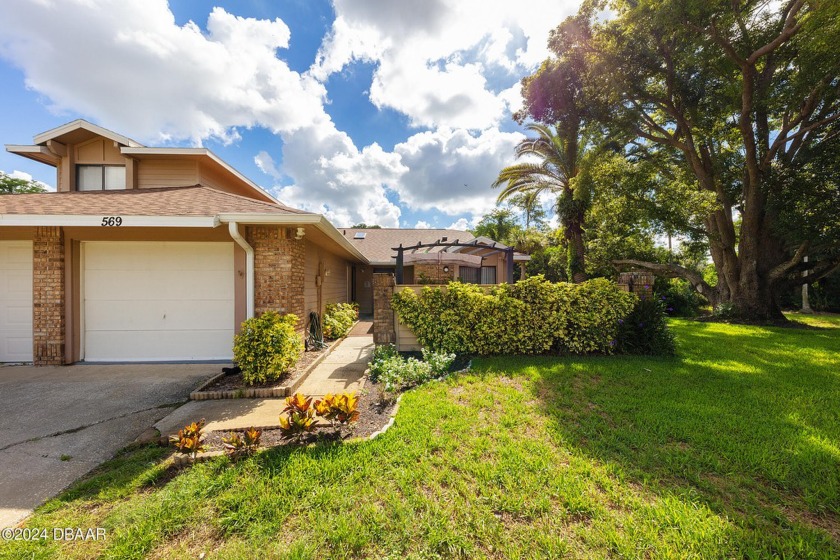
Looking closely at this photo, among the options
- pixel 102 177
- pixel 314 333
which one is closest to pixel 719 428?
pixel 314 333

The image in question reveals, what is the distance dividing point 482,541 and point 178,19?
11.1 metres

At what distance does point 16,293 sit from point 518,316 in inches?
378

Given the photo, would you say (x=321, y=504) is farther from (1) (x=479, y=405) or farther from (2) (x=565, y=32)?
(2) (x=565, y=32)

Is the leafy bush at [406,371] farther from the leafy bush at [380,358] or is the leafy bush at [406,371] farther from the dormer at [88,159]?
the dormer at [88,159]

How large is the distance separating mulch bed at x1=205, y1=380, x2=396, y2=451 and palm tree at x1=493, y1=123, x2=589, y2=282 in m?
12.7

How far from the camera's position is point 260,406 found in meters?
4.02

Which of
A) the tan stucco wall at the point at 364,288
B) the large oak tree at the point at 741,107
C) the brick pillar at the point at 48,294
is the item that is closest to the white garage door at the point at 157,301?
the brick pillar at the point at 48,294

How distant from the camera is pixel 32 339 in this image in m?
5.66

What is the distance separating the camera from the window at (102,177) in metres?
8.05

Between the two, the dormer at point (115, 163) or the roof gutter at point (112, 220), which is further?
the dormer at point (115, 163)

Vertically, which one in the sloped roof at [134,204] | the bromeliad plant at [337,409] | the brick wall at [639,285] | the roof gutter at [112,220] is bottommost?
the bromeliad plant at [337,409]

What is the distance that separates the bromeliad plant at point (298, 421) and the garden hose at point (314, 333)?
4.01 meters

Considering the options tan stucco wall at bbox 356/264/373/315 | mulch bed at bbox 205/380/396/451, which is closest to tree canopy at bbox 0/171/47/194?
tan stucco wall at bbox 356/264/373/315

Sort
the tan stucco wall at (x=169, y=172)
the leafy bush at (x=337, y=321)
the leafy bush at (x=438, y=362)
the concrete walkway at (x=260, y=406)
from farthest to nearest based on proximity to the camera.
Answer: the leafy bush at (x=337, y=321)
the tan stucco wall at (x=169, y=172)
the leafy bush at (x=438, y=362)
the concrete walkway at (x=260, y=406)
